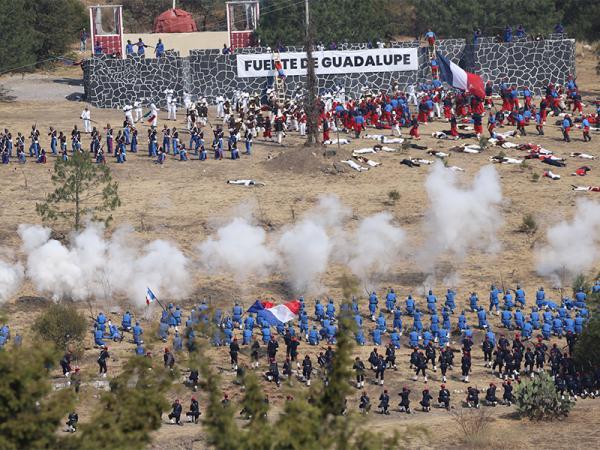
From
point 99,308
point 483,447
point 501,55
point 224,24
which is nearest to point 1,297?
point 99,308

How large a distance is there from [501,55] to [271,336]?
2810 centimetres

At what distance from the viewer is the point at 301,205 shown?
1587 inches

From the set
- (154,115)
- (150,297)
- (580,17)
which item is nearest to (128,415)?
(150,297)

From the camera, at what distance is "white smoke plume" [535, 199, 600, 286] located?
121ft

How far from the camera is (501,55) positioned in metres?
56.1

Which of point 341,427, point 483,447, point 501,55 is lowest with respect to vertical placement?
point 483,447

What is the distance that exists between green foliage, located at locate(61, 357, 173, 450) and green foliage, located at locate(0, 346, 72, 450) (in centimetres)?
35

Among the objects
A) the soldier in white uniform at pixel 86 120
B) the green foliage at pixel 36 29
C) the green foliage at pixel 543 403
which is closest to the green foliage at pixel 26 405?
the green foliage at pixel 543 403

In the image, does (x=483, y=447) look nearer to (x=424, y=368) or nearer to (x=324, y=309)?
(x=424, y=368)

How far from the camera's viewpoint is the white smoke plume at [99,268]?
34.0 metres

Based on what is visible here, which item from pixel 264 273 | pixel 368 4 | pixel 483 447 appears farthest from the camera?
pixel 368 4

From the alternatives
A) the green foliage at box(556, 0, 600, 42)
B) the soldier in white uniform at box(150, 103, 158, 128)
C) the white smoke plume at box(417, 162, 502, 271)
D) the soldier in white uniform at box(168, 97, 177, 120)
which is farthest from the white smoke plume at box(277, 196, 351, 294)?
the green foliage at box(556, 0, 600, 42)

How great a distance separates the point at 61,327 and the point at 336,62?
89.0 feet

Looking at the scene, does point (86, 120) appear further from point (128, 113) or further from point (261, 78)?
point (261, 78)
